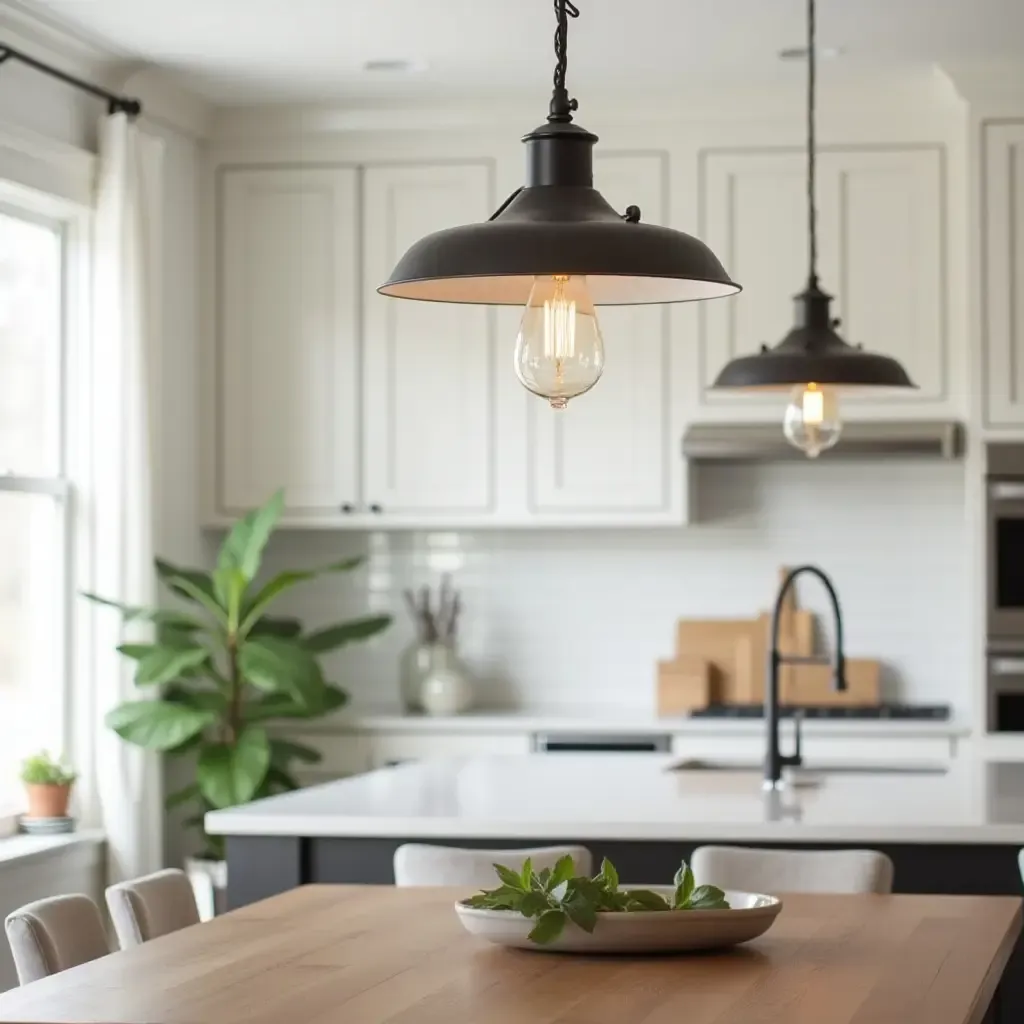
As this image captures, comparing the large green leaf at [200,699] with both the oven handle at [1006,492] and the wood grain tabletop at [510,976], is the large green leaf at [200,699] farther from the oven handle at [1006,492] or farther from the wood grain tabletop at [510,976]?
the wood grain tabletop at [510,976]

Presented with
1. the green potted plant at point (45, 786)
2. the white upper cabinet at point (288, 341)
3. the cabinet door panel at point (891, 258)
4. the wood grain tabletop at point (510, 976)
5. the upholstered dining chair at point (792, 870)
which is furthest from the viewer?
the white upper cabinet at point (288, 341)

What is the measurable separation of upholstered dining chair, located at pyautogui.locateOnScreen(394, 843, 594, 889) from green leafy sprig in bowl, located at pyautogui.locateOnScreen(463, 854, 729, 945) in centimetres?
56

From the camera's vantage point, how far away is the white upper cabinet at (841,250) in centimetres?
556

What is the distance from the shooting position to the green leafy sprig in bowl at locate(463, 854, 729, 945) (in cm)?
225

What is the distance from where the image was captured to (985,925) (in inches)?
101

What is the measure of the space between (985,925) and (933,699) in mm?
3346

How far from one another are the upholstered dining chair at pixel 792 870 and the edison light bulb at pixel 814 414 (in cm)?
115

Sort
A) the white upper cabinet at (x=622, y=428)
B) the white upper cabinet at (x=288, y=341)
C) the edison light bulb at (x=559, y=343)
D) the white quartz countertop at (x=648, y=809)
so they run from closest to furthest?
the edison light bulb at (x=559, y=343)
the white quartz countertop at (x=648, y=809)
the white upper cabinet at (x=622, y=428)
the white upper cabinet at (x=288, y=341)

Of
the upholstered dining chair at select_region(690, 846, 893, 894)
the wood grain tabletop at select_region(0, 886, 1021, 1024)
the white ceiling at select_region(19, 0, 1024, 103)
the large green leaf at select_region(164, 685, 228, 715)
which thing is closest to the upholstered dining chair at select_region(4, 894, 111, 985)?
the wood grain tabletop at select_region(0, 886, 1021, 1024)

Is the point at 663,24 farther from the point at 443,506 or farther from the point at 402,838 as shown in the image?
the point at 402,838

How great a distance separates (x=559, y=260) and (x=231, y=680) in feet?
11.3

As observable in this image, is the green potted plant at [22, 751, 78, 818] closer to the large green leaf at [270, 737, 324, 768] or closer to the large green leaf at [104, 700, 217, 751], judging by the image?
the large green leaf at [104, 700, 217, 751]

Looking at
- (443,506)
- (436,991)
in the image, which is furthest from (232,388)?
(436,991)

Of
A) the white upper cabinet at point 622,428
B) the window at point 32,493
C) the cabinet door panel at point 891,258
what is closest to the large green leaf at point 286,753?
the window at point 32,493
